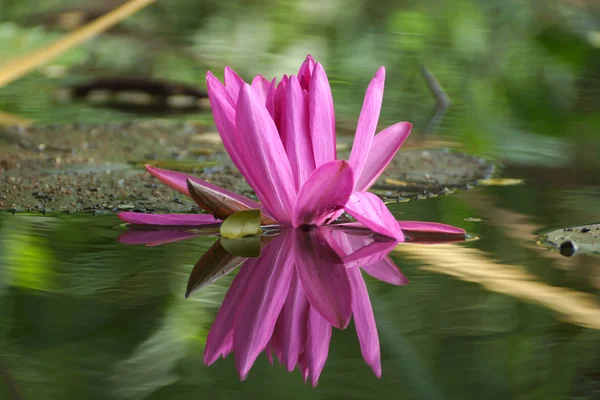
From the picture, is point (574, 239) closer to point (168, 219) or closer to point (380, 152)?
point (380, 152)

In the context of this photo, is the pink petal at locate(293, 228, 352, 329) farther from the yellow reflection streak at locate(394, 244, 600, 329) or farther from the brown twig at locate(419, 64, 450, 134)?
the brown twig at locate(419, 64, 450, 134)

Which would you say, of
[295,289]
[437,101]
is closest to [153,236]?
[295,289]

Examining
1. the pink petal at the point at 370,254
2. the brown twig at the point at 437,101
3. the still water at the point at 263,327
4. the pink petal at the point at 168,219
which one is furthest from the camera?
the brown twig at the point at 437,101

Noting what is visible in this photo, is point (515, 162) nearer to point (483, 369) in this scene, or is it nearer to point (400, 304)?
point (400, 304)

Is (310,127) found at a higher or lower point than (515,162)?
higher

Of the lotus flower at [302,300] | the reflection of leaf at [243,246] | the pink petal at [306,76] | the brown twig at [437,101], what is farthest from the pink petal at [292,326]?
the brown twig at [437,101]

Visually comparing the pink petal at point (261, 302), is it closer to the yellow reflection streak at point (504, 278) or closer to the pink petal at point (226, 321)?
the pink petal at point (226, 321)

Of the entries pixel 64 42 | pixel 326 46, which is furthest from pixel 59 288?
pixel 326 46
